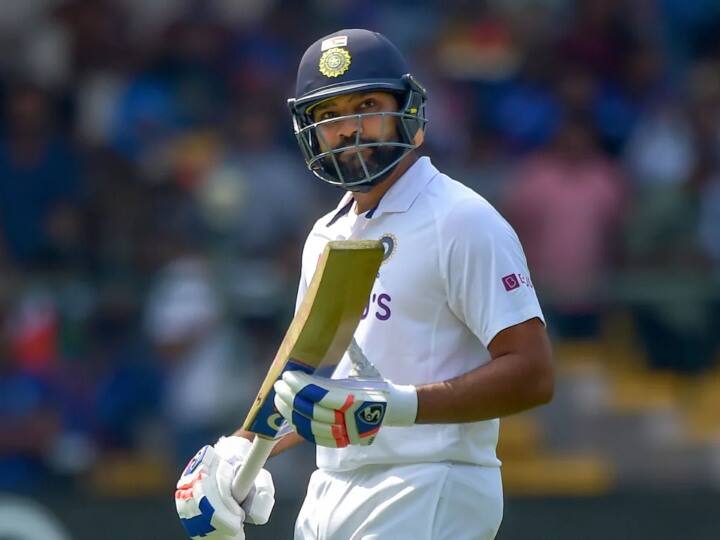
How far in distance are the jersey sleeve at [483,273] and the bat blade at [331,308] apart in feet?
0.79

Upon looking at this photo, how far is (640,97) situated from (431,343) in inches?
211

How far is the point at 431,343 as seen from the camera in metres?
3.17

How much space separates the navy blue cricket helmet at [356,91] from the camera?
10.5ft

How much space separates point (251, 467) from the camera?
10.7ft

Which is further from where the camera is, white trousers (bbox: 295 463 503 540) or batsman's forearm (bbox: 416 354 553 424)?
white trousers (bbox: 295 463 503 540)

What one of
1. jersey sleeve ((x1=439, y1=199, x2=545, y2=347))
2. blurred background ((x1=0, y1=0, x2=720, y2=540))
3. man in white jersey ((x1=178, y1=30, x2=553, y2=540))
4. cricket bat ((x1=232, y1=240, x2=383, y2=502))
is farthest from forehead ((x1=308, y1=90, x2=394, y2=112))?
blurred background ((x1=0, y1=0, x2=720, y2=540))

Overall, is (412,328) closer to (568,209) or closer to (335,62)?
(335,62)

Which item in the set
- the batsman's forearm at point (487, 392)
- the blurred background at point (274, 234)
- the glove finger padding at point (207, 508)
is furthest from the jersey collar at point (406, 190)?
the blurred background at point (274, 234)

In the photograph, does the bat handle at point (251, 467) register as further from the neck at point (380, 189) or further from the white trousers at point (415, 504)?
the neck at point (380, 189)

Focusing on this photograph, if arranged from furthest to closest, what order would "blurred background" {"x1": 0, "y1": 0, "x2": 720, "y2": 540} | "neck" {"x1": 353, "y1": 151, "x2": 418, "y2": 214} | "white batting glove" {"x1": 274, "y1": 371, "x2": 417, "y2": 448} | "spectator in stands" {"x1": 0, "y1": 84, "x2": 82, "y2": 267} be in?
"spectator in stands" {"x1": 0, "y1": 84, "x2": 82, "y2": 267} → "blurred background" {"x1": 0, "y1": 0, "x2": 720, "y2": 540} → "neck" {"x1": 353, "y1": 151, "x2": 418, "y2": 214} → "white batting glove" {"x1": 274, "y1": 371, "x2": 417, "y2": 448}

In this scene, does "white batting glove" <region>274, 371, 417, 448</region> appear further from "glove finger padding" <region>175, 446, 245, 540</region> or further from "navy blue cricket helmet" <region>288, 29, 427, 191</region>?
"navy blue cricket helmet" <region>288, 29, 427, 191</region>

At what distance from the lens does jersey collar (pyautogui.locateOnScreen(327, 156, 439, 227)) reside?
10.7 ft

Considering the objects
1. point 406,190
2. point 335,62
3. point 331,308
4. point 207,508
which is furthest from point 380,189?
point 207,508

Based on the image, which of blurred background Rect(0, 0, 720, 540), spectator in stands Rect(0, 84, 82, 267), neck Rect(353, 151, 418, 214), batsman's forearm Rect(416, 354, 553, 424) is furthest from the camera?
spectator in stands Rect(0, 84, 82, 267)
